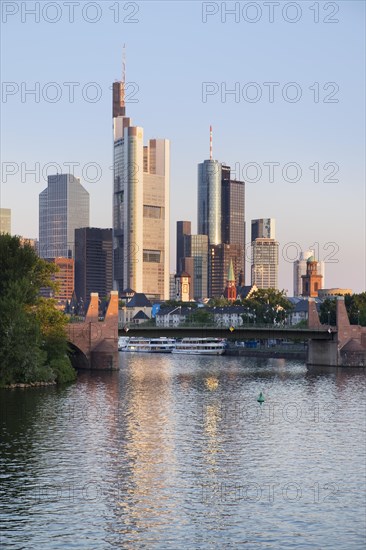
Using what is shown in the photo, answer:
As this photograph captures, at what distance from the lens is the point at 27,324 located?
109m

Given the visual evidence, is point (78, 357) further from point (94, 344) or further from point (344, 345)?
point (344, 345)

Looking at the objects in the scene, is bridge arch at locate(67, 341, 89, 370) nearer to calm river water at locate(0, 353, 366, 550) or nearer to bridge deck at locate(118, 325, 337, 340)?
bridge deck at locate(118, 325, 337, 340)

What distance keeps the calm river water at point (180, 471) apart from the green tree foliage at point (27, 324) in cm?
419

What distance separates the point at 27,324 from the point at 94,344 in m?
42.1

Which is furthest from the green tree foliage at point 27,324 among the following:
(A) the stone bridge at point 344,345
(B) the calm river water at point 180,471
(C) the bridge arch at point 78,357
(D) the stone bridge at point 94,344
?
(A) the stone bridge at point 344,345

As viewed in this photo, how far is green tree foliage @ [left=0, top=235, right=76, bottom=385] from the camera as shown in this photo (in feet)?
354

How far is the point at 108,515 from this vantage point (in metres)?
51.1

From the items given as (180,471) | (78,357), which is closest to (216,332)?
(78,357)

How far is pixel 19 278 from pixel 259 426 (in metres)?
47.3

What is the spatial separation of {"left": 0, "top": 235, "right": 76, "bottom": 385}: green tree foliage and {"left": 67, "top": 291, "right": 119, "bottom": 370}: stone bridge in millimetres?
19257

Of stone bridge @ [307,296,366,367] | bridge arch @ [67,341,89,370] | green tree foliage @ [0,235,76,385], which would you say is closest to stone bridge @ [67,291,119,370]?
bridge arch @ [67,341,89,370]

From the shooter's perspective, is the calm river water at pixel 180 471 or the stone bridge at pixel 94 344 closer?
the calm river water at pixel 180 471

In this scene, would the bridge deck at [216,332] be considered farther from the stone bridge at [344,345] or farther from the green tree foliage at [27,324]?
the green tree foliage at [27,324]

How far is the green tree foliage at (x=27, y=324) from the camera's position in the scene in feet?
354
